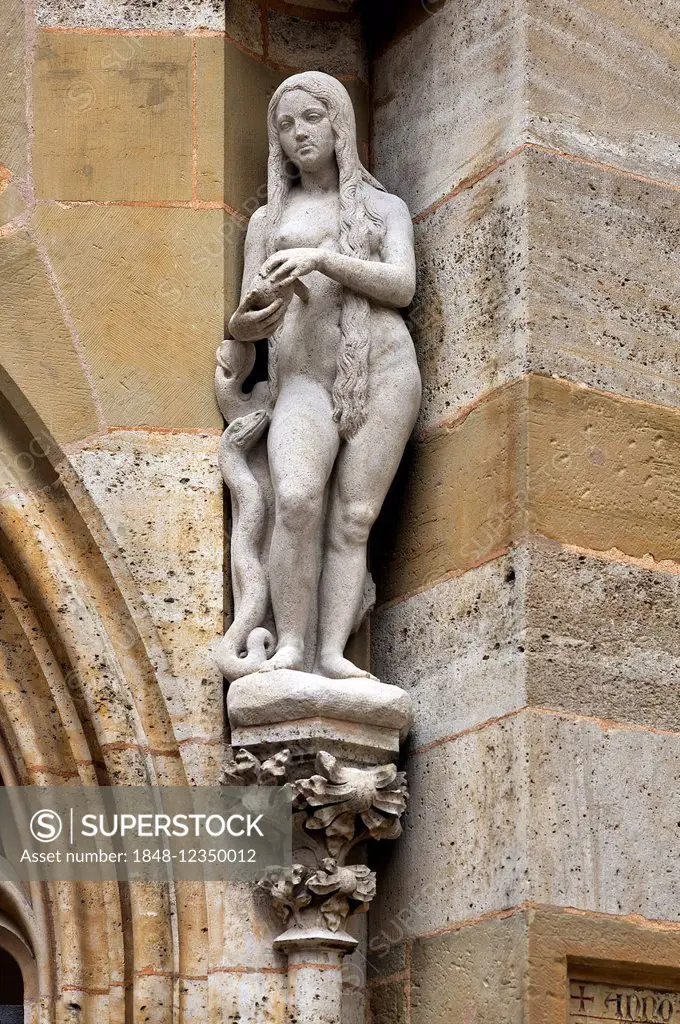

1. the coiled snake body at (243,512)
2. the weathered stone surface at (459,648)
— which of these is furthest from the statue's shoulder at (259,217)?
the weathered stone surface at (459,648)

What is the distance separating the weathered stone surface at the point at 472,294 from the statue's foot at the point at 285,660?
26.8 inches

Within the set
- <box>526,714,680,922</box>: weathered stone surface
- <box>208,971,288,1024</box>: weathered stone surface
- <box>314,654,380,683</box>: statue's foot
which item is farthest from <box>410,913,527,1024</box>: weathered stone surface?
<box>314,654,380,683</box>: statue's foot

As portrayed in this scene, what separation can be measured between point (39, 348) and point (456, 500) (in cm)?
103

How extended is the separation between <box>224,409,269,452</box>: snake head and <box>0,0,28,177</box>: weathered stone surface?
2.70 ft

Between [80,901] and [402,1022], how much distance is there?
748mm

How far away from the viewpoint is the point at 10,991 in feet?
15.7

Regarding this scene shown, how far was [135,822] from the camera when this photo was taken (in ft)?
14.8

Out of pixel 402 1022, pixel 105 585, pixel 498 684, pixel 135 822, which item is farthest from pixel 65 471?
pixel 402 1022

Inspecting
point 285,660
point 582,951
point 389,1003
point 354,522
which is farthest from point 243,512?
point 582,951

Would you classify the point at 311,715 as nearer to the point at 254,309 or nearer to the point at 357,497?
the point at 357,497

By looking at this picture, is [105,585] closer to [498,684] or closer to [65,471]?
[65,471]

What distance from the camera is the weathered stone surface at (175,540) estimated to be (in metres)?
4.61

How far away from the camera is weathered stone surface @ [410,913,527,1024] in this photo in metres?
4.23

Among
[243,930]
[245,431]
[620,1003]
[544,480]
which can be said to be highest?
[245,431]
